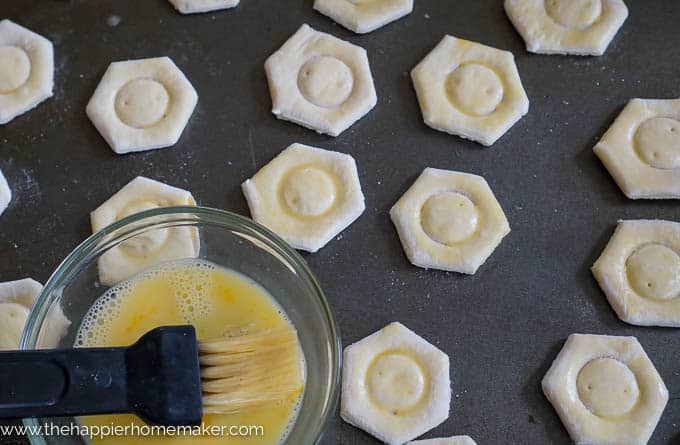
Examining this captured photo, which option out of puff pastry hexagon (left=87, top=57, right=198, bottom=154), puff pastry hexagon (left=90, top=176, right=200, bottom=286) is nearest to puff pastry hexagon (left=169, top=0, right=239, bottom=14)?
puff pastry hexagon (left=87, top=57, right=198, bottom=154)

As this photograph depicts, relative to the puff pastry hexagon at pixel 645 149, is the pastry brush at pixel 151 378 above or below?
above

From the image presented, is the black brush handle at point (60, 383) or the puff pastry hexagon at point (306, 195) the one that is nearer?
the black brush handle at point (60, 383)

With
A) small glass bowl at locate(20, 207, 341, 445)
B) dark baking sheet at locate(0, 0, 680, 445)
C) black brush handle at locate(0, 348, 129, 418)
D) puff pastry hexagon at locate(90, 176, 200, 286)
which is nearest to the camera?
black brush handle at locate(0, 348, 129, 418)

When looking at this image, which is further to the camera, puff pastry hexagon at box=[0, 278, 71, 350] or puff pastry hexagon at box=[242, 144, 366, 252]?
puff pastry hexagon at box=[242, 144, 366, 252]

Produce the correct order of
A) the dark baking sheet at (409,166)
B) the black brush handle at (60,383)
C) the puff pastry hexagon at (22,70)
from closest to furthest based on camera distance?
the black brush handle at (60,383)
the dark baking sheet at (409,166)
the puff pastry hexagon at (22,70)

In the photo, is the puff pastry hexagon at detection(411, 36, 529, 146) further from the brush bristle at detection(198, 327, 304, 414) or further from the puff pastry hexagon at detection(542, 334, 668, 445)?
the brush bristle at detection(198, 327, 304, 414)

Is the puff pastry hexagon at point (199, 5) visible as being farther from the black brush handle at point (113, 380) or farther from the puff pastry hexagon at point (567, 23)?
the black brush handle at point (113, 380)

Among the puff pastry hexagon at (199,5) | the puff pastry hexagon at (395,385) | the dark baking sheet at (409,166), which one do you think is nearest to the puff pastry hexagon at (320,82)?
the dark baking sheet at (409,166)

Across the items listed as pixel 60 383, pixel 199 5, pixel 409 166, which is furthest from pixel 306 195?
pixel 60 383

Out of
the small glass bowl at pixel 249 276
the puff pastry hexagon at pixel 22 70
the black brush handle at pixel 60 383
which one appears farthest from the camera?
the puff pastry hexagon at pixel 22 70
